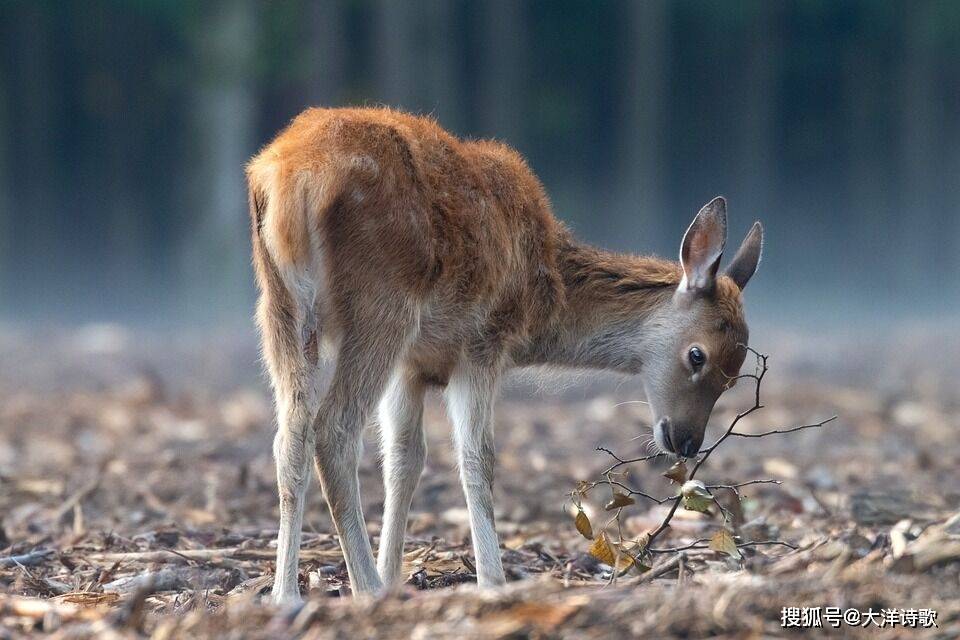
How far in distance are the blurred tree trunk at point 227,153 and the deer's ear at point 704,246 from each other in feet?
56.1

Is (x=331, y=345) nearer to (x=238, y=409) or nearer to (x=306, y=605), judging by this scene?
(x=306, y=605)

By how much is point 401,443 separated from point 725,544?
168 centimetres

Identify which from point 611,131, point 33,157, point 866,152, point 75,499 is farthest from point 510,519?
point 866,152

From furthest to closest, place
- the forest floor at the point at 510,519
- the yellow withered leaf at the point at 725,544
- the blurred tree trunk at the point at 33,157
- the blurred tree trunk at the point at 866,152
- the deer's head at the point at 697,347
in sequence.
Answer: the blurred tree trunk at the point at 866,152
the blurred tree trunk at the point at 33,157
the deer's head at the point at 697,347
the yellow withered leaf at the point at 725,544
the forest floor at the point at 510,519

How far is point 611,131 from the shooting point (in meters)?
35.2

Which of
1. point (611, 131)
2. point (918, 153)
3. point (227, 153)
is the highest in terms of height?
point (611, 131)

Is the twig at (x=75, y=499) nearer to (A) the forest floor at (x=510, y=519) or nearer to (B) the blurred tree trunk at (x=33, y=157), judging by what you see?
(A) the forest floor at (x=510, y=519)

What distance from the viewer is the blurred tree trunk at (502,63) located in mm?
30922

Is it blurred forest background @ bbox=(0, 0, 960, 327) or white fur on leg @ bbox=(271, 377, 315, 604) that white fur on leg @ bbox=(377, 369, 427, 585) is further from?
blurred forest background @ bbox=(0, 0, 960, 327)

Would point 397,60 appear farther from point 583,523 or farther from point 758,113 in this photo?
point 583,523

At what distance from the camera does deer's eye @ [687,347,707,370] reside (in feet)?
21.5

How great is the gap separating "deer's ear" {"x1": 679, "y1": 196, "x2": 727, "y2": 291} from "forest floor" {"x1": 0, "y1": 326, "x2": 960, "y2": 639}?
83cm

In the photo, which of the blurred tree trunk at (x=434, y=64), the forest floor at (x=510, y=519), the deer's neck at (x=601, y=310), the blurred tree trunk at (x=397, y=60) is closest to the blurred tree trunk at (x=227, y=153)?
the blurred tree trunk at (x=397, y=60)

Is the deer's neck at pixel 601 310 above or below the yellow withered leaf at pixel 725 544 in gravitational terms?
above
